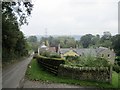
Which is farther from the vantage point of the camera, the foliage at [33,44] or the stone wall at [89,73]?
the foliage at [33,44]

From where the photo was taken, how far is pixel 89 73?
1492cm

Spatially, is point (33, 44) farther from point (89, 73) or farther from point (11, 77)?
point (89, 73)

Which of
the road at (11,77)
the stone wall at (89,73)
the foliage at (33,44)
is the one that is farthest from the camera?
the foliage at (33,44)

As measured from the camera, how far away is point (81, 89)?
39.7 ft

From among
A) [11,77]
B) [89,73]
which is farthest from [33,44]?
[89,73]

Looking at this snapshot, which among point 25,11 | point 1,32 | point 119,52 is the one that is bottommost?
point 119,52

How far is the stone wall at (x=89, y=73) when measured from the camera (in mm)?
14422

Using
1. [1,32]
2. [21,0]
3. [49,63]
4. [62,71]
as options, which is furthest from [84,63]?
[1,32]

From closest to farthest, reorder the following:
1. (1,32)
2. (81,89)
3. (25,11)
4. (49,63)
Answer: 1. (81,89)
2. (49,63)
3. (25,11)
4. (1,32)

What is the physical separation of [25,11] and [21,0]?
1.71 metres

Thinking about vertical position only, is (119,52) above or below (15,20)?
below

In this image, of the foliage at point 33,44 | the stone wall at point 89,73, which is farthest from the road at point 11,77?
the foliage at point 33,44

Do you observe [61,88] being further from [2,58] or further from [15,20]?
[2,58]

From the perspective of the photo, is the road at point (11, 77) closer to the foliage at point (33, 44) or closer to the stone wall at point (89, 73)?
the stone wall at point (89, 73)
